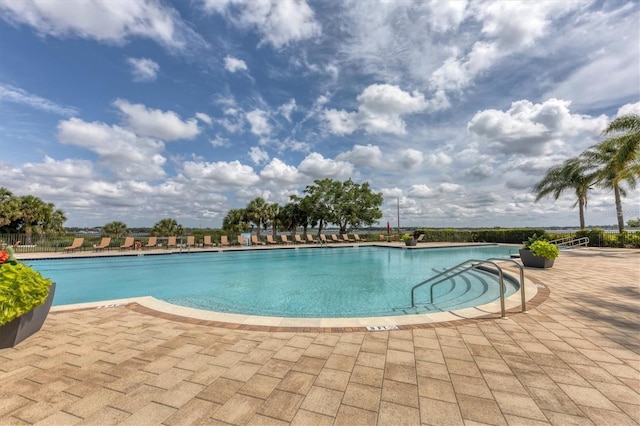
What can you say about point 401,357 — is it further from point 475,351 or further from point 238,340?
point 238,340

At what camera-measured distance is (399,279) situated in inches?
392

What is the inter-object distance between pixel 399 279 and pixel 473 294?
9.95ft

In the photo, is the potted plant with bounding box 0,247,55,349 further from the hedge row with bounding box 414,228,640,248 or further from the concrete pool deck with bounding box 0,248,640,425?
the hedge row with bounding box 414,228,640,248

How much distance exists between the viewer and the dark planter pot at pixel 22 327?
10.6 feet

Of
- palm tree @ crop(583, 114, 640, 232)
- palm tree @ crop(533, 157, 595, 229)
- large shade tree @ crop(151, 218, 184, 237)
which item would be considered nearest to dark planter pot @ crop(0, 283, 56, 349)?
palm tree @ crop(583, 114, 640, 232)

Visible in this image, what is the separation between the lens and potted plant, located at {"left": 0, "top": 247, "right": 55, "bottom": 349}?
3131 mm

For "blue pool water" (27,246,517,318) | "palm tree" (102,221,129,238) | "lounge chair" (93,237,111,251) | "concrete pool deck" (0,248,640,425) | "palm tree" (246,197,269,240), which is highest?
"palm tree" (246,197,269,240)

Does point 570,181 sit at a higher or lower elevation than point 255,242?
higher

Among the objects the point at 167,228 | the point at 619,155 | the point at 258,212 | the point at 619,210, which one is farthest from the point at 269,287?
the point at 167,228

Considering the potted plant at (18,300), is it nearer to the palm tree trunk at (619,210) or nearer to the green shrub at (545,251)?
the green shrub at (545,251)

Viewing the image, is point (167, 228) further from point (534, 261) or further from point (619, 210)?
point (619, 210)

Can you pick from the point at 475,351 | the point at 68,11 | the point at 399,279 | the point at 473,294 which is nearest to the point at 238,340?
the point at 475,351

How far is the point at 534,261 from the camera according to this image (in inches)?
369

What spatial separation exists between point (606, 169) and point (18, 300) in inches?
1018
